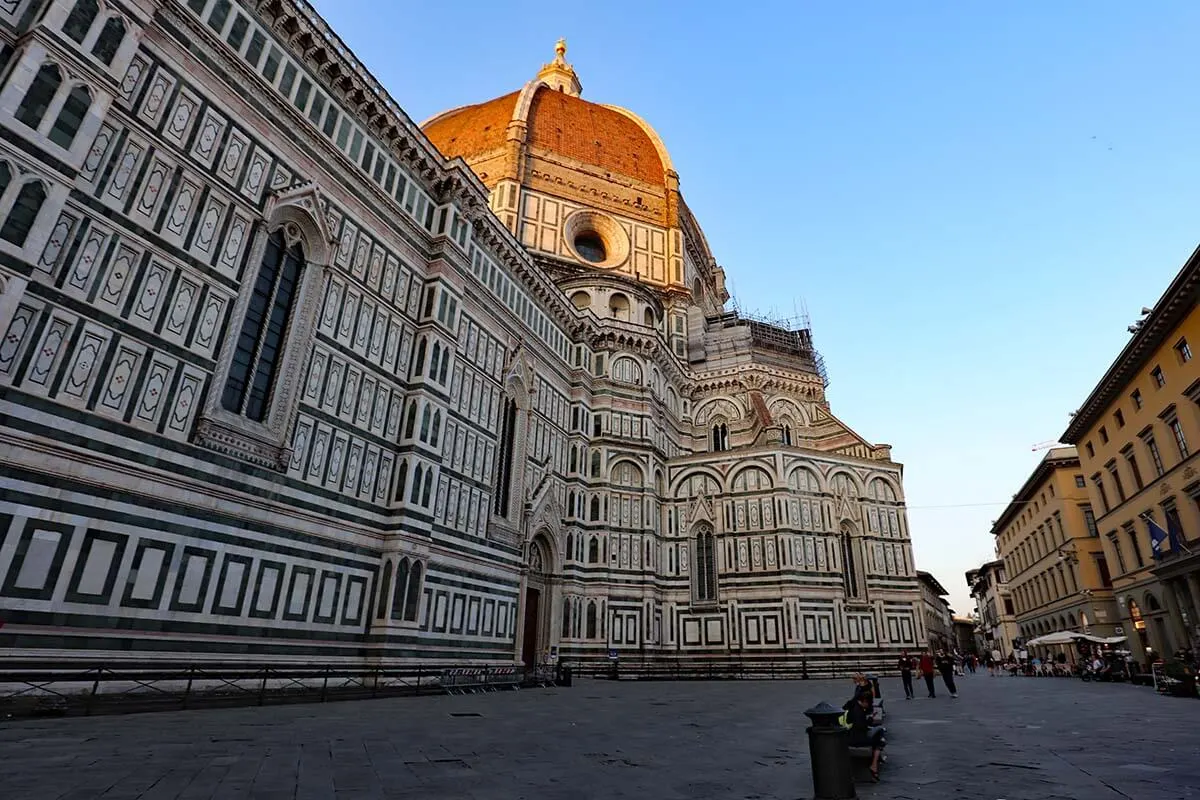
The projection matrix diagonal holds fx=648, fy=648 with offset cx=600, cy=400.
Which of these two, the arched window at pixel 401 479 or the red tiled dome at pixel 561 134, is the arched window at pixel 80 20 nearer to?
the arched window at pixel 401 479

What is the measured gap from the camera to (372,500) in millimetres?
17422

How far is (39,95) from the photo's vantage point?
11.1 m

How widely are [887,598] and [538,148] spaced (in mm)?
32504

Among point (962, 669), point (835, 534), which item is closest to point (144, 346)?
point (835, 534)

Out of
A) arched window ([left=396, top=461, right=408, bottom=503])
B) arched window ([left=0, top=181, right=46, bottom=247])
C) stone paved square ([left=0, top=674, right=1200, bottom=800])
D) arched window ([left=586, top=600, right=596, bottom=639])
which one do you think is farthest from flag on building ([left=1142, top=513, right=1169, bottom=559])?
arched window ([left=0, top=181, right=46, bottom=247])

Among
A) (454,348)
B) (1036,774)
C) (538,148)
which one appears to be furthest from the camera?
(538,148)

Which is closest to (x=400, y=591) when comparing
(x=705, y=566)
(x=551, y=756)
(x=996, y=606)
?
(x=551, y=756)

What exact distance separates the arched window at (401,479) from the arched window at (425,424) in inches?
39.6

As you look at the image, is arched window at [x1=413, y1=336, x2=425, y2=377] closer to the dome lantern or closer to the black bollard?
the black bollard

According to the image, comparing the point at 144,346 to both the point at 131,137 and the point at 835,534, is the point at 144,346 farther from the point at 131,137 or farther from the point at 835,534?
the point at 835,534

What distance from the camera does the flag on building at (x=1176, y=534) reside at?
21.6 m

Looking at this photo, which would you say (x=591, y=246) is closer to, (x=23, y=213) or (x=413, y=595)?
(x=413, y=595)

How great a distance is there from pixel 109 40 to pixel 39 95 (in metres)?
1.99

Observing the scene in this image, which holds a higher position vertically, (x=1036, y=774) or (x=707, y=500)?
(x=707, y=500)
